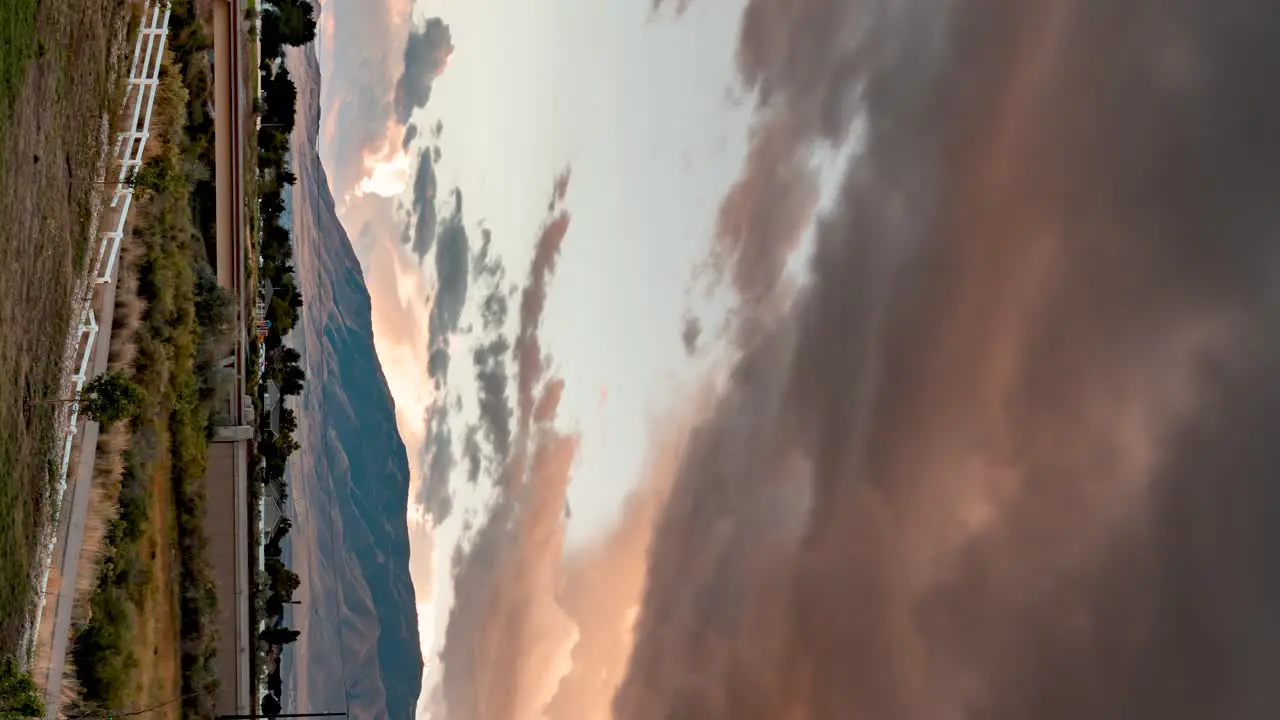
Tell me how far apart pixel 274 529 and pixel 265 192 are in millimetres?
32999

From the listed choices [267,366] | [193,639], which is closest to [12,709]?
[193,639]

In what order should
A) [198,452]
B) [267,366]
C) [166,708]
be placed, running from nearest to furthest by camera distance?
[166,708], [198,452], [267,366]

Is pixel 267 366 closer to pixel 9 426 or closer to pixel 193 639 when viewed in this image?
pixel 193 639

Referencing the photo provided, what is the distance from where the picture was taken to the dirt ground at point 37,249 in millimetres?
25578

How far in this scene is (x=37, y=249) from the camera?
28.3 m

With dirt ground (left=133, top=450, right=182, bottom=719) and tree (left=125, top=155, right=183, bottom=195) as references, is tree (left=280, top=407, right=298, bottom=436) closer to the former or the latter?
dirt ground (left=133, top=450, right=182, bottom=719)

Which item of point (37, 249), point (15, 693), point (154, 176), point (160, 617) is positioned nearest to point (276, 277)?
point (154, 176)

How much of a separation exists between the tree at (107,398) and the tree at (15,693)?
30.0ft

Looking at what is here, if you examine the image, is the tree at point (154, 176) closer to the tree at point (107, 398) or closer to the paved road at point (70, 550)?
the paved road at point (70, 550)

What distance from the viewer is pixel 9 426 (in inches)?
1009

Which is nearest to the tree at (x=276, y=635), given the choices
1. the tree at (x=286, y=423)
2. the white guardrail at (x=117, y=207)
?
the tree at (x=286, y=423)

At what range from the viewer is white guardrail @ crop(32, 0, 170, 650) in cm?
3111

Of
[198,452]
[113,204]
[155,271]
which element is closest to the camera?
[113,204]

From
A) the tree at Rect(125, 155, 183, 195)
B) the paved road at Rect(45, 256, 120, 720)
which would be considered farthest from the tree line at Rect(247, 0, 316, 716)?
the paved road at Rect(45, 256, 120, 720)
